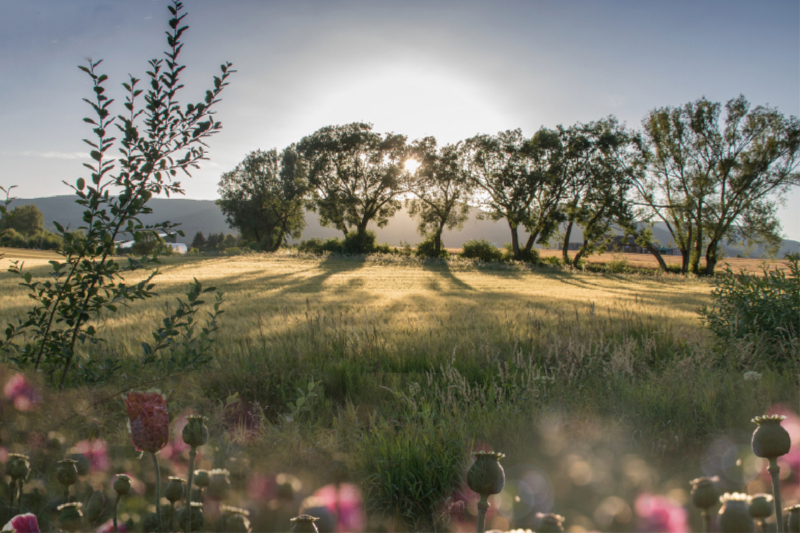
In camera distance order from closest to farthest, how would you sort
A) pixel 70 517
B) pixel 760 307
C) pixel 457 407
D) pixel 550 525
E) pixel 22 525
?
pixel 550 525 < pixel 22 525 < pixel 70 517 < pixel 457 407 < pixel 760 307

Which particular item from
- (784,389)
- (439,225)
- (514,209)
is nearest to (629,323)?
(784,389)

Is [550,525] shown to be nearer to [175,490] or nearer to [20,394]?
[175,490]

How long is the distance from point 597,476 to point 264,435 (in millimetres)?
1981

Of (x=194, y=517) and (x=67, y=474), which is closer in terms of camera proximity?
(x=194, y=517)

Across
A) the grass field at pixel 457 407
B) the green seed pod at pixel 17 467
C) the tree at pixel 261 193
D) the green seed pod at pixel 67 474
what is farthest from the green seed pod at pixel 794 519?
the tree at pixel 261 193

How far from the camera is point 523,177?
36031 millimetres

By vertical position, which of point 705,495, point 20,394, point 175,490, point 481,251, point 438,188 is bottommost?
point 20,394

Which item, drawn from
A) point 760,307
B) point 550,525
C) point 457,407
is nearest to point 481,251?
point 760,307

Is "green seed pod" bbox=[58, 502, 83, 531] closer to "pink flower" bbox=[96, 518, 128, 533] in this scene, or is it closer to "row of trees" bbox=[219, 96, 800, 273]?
"pink flower" bbox=[96, 518, 128, 533]

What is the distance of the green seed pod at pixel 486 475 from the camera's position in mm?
725

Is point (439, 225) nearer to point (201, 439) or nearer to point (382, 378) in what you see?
point (382, 378)

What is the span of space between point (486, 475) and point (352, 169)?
41336mm

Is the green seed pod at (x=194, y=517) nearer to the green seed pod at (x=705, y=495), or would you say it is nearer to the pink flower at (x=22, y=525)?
the pink flower at (x=22, y=525)

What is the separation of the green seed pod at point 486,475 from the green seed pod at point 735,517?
0.36 m
